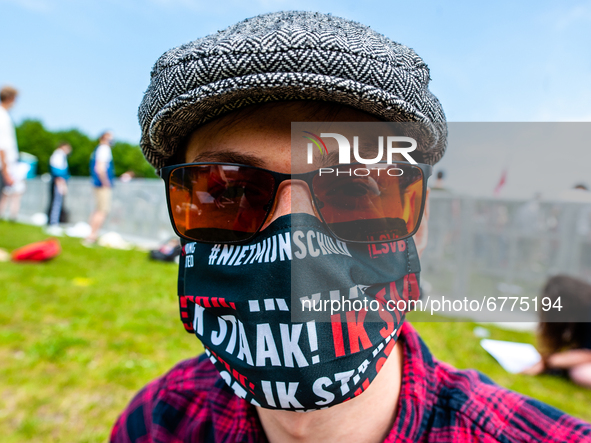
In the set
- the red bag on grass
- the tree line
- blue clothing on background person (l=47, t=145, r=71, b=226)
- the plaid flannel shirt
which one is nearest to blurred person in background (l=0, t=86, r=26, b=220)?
the red bag on grass

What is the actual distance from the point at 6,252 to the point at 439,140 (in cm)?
712

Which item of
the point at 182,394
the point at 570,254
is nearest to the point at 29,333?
the point at 182,394

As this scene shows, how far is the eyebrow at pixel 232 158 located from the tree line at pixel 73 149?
135ft

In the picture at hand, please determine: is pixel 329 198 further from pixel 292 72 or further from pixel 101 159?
pixel 101 159

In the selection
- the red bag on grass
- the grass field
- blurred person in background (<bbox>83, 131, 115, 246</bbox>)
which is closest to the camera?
the grass field

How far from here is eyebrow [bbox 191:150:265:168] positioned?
0.99 metres

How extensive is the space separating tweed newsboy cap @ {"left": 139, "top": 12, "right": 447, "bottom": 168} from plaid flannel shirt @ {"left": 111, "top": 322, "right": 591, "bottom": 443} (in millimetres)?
698

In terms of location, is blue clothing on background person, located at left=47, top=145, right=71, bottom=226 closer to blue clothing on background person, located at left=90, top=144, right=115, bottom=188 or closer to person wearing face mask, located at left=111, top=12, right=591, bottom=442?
blue clothing on background person, located at left=90, top=144, right=115, bottom=188

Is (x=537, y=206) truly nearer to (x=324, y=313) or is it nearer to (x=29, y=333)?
(x=324, y=313)

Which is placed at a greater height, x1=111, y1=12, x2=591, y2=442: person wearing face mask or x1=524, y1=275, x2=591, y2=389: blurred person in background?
x1=111, y1=12, x2=591, y2=442: person wearing face mask

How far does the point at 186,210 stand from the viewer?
1075 millimetres

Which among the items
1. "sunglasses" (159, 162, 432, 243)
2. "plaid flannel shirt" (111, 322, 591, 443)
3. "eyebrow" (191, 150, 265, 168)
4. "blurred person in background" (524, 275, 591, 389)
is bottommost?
"blurred person in background" (524, 275, 591, 389)

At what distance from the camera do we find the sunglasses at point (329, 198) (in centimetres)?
96

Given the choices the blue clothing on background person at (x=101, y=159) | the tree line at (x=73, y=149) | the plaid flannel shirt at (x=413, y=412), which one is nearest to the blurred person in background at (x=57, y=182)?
the blue clothing on background person at (x=101, y=159)
